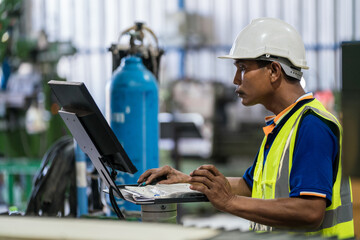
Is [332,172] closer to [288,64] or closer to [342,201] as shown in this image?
[342,201]

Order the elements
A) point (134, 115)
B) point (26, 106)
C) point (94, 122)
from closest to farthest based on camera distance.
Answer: point (94, 122) < point (134, 115) < point (26, 106)

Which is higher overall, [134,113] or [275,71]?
[275,71]

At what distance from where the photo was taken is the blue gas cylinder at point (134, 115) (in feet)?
10.4

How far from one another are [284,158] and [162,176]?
0.56m

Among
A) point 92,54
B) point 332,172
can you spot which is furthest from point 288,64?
point 92,54

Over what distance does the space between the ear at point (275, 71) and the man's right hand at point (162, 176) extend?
54cm

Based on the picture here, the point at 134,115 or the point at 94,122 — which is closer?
the point at 94,122

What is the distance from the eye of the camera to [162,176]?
7.97 feet

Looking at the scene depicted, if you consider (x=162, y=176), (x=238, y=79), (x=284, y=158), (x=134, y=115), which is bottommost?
(x=162, y=176)

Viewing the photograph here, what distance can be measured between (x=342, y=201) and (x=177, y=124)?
5276mm

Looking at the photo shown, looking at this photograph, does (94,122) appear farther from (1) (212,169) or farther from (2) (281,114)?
(2) (281,114)

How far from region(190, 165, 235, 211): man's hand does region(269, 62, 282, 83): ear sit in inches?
19.2

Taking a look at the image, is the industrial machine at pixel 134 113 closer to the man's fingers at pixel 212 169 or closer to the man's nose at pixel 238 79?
the man's nose at pixel 238 79

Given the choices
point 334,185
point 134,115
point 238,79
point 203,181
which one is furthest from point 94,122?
point 134,115
